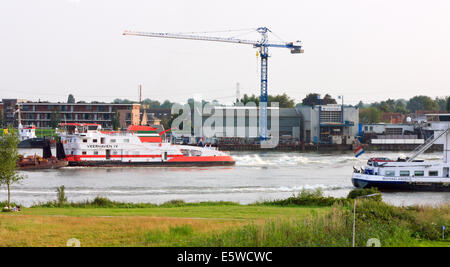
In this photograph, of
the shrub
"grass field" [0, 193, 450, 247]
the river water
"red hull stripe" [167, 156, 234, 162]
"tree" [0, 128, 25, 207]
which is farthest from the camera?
"red hull stripe" [167, 156, 234, 162]

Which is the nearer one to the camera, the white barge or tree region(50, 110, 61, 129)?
the white barge

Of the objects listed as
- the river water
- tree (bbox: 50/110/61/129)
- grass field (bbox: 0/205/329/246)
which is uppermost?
tree (bbox: 50/110/61/129)

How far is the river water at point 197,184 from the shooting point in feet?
114

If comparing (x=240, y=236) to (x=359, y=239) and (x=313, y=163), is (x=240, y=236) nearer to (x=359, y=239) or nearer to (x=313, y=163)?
(x=359, y=239)

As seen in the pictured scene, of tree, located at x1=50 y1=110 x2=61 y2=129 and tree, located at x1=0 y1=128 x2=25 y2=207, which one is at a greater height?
tree, located at x1=50 y1=110 x2=61 y2=129

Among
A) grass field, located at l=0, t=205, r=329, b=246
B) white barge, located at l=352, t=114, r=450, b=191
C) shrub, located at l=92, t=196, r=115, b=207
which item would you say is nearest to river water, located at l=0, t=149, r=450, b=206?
white barge, located at l=352, t=114, r=450, b=191

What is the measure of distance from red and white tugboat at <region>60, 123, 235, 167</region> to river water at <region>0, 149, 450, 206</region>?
174 centimetres

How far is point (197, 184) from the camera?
42562mm

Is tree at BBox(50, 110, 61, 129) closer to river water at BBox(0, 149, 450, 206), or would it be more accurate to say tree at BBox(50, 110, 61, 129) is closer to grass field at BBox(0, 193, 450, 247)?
river water at BBox(0, 149, 450, 206)

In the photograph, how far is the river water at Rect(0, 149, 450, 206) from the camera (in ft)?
114

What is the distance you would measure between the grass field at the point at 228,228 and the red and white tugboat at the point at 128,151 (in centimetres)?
3355

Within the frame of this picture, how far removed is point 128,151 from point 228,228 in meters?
41.4

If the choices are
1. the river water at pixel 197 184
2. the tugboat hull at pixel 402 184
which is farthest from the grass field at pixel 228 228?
the tugboat hull at pixel 402 184

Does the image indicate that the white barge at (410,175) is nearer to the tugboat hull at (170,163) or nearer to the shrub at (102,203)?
the shrub at (102,203)
